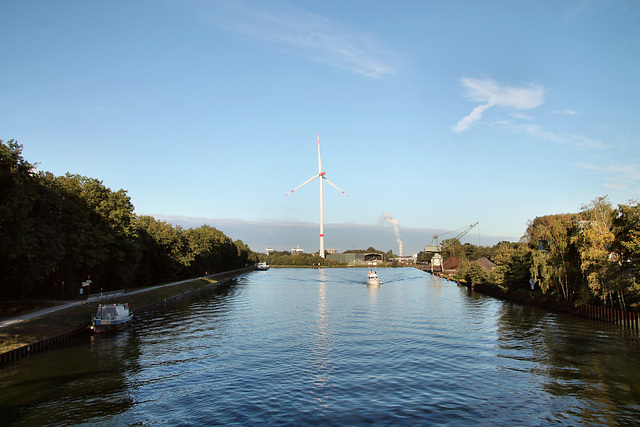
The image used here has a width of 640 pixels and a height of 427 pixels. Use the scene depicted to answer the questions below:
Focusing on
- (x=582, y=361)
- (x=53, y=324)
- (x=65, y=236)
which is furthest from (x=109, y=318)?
(x=582, y=361)

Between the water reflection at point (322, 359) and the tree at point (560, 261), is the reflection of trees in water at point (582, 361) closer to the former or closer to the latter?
the tree at point (560, 261)

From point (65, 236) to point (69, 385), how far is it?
35.7 meters

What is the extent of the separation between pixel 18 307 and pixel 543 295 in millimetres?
74917

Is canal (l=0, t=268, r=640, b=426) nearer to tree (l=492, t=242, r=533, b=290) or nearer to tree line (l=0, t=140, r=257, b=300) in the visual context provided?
tree line (l=0, t=140, r=257, b=300)

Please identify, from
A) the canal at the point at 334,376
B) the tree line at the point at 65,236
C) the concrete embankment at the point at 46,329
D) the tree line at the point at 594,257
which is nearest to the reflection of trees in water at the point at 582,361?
the canal at the point at 334,376

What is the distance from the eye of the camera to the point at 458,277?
133m

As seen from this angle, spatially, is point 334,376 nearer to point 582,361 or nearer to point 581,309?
point 582,361

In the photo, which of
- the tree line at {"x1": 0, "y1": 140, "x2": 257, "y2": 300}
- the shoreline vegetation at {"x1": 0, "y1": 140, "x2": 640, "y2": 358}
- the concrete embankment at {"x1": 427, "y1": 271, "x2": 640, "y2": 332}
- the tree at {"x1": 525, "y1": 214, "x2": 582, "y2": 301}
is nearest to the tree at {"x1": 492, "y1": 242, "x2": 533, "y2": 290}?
the shoreline vegetation at {"x1": 0, "y1": 140, "x2": 640, "y2": 358}

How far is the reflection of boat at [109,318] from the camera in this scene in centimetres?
4841

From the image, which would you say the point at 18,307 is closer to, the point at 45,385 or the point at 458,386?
the point at 45,385

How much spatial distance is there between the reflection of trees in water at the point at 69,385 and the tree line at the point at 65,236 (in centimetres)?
1311

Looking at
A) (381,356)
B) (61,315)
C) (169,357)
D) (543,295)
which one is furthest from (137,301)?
(543,295)

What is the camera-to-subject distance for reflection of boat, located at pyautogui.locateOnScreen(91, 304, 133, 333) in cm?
4841

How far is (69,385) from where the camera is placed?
28094 millimetres
